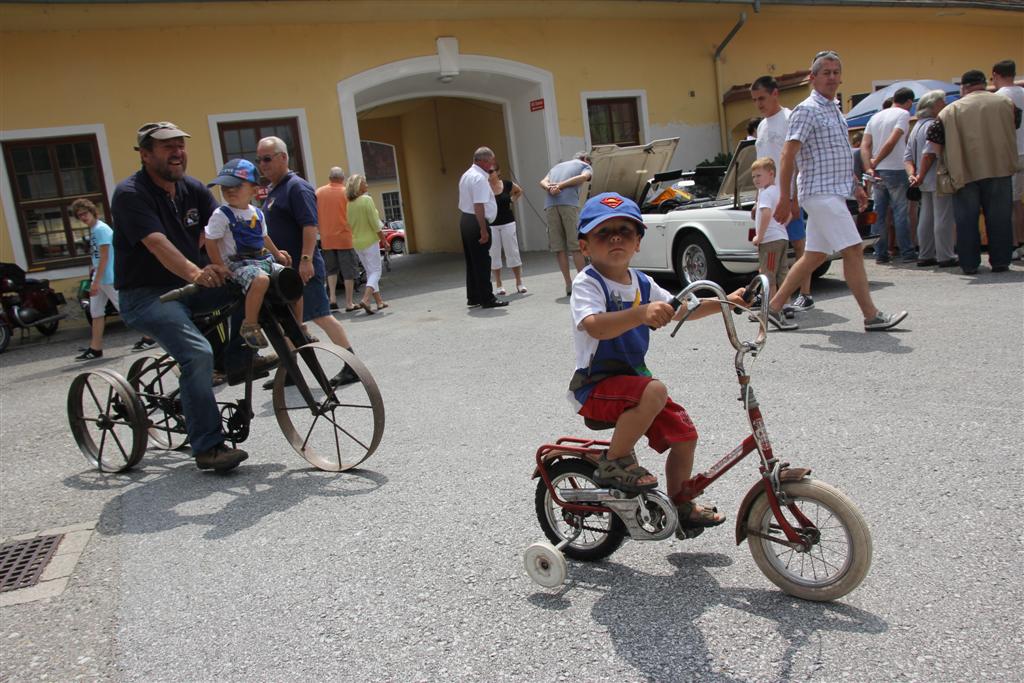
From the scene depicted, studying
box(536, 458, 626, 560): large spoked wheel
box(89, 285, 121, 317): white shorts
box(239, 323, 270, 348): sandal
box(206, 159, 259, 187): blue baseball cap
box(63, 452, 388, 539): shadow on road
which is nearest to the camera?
box(536, 458, 626, 560): large spoked wheel

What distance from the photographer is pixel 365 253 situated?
1152 cm

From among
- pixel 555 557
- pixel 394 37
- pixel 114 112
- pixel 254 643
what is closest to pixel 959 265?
pixel 555 557

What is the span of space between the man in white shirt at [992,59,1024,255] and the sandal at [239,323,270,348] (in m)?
8.33

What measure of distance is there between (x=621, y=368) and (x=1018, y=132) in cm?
904

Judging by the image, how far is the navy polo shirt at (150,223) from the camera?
494 centimetres

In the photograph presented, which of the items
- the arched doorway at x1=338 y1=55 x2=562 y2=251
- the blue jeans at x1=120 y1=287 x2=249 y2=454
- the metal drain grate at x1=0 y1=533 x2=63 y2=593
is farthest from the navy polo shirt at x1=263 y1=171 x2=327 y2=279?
the arched doorway at x1=338 y1=55 x2=562 y2=251

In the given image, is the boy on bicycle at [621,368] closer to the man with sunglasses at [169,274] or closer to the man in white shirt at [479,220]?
the man with sunglasses at [169,274]

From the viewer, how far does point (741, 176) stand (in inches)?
404

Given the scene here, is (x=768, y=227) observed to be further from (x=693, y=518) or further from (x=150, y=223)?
(x=150, y=223)

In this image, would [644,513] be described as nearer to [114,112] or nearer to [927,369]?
[927,369]

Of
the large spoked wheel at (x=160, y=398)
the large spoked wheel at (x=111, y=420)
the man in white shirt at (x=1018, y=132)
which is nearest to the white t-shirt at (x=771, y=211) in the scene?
the man in white shirt at (x=1018, y=132)

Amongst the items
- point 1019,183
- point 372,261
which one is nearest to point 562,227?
point 372,261

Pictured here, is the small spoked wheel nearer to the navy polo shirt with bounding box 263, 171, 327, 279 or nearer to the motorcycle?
the navy polo shirt with bounding box 263, 171, 327, 279

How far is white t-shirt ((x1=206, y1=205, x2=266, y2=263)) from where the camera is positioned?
578 centimetres
